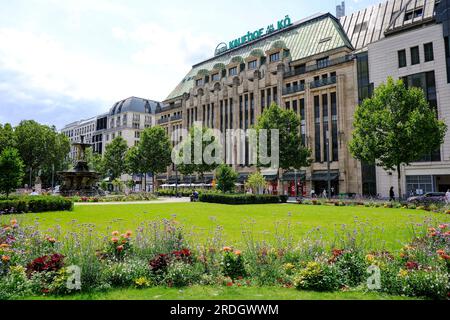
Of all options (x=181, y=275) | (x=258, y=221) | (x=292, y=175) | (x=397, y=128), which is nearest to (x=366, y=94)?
(x=397, y=128)

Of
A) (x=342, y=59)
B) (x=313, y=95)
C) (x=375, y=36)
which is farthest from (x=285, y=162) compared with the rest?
(x=375, y=36)

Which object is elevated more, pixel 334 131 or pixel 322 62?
pixel 322 62

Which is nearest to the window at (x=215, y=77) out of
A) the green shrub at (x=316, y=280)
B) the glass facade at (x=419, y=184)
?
the glass facade at (x=419, y=184)

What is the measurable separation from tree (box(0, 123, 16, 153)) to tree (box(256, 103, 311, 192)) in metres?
50.1

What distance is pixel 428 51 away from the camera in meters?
38.5

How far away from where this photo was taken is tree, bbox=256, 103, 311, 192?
135 feet

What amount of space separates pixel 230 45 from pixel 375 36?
33.1 m

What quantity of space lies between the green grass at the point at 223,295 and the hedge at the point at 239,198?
84.7 feet

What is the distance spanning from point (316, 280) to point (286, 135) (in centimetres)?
3582

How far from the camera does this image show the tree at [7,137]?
60.9 m

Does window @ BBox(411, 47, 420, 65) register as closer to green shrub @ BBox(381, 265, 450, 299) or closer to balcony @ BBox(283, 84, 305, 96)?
balcony @ BBox(283, 84, 305, 96)

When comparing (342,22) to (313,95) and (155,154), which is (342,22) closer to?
(313,95)

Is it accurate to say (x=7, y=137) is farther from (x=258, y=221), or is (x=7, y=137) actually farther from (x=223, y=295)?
(x=223, y=295)
